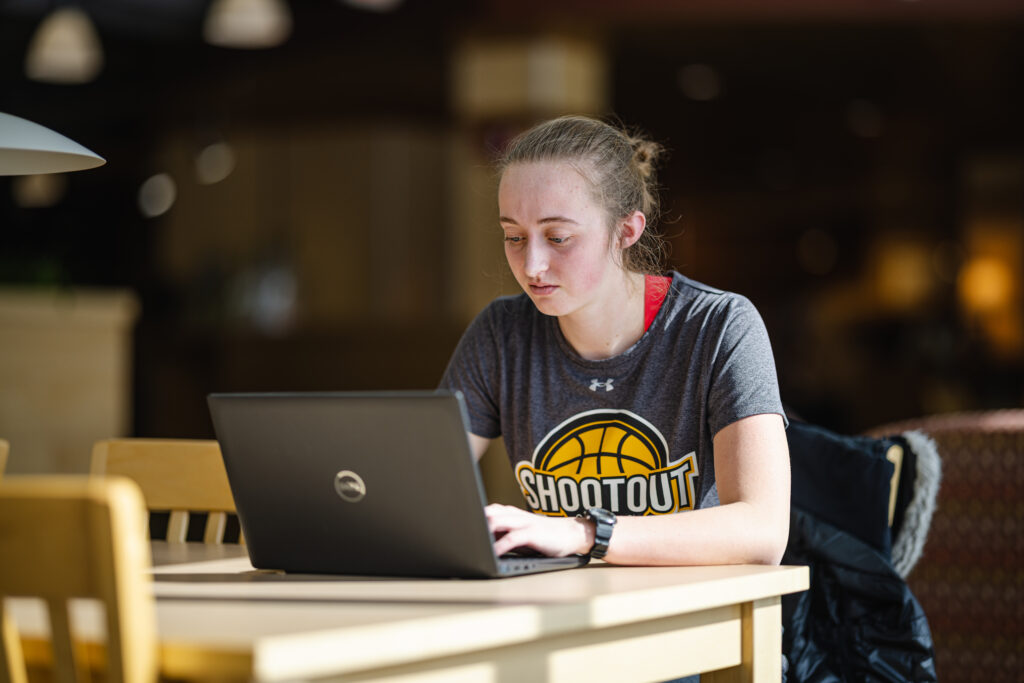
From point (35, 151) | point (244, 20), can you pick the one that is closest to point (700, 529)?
point (35, 151)

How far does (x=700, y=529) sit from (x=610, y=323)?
411mm

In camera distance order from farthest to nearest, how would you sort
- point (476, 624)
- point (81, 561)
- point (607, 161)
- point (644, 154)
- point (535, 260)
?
point (644, 154) → point (607, 161) → point (535, 260) → point (476, 624) → point (81, 561)

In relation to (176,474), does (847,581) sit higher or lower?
lower

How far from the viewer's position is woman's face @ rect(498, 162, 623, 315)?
1.62m

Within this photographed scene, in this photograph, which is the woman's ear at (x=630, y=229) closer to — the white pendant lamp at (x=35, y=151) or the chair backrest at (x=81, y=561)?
the white pendant lamp at (x=35, y=151)

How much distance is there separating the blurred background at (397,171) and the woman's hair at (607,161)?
3.17 meters

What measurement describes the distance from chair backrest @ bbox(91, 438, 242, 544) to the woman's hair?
2.08 feet

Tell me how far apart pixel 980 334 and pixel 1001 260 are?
2.07ft

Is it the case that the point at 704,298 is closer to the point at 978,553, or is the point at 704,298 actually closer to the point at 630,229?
the point at 630,229

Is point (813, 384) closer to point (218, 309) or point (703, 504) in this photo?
point (218, 309)

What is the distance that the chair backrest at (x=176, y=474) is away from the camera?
1.85m

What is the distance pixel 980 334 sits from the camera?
10156 mm

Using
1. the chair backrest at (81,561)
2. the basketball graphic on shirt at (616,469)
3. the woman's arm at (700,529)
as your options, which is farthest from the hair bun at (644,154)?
the chair backrest at (81,561)

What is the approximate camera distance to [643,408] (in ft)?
5.42
